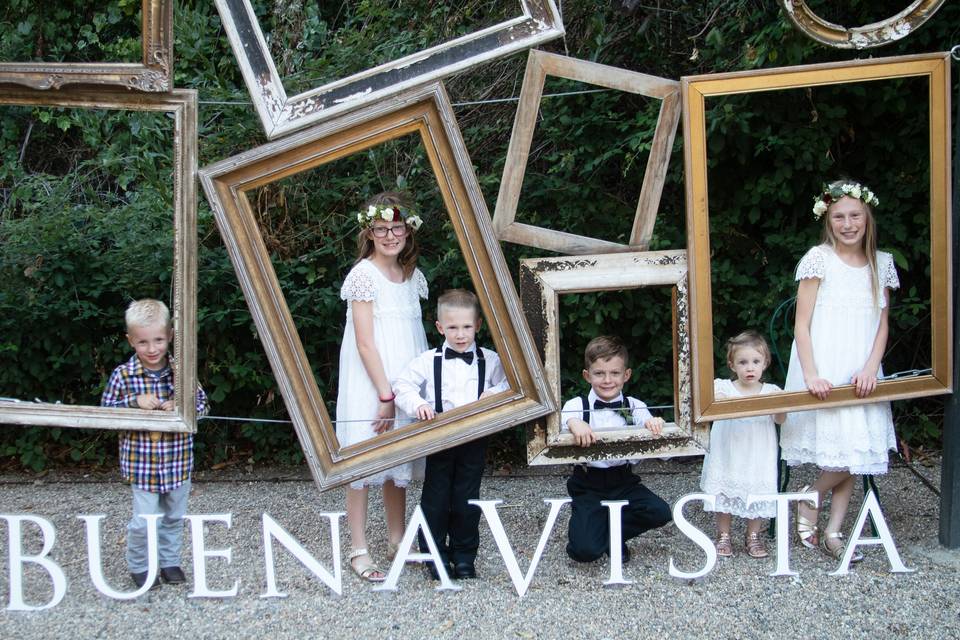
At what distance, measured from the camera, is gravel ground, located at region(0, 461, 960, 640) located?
3324mm

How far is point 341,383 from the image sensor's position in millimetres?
3754

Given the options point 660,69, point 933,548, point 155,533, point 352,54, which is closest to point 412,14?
point 352,54

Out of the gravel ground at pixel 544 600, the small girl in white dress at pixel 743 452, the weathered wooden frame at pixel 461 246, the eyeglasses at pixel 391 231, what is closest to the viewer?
the gravel ground at pixel 544 600

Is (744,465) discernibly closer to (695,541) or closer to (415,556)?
(695,541)

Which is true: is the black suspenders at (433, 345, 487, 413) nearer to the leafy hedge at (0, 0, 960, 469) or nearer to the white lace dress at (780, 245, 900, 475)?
the leafy hedge at (0, 0, 960, 469)

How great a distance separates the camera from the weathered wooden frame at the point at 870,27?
3549 millimetres

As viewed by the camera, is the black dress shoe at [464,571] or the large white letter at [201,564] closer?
the large white letter at [201,564]

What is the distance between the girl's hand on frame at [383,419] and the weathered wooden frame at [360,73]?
114 cm

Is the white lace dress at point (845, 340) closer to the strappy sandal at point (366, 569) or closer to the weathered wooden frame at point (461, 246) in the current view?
the weathered wooden frame at point (461, 246)

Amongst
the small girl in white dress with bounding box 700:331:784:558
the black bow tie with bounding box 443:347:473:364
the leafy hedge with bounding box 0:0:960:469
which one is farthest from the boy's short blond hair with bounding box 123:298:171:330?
the small girl in white dress with bounding box 700:331:784:558

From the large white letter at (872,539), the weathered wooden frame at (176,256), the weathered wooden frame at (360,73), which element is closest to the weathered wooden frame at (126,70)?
the weathered wooden frame at (176,256)

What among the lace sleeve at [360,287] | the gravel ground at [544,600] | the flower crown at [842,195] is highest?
the flower crown at [842,195]

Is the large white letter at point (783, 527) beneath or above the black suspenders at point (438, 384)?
beneath

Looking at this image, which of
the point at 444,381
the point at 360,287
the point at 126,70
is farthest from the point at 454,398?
the point at 126,70
